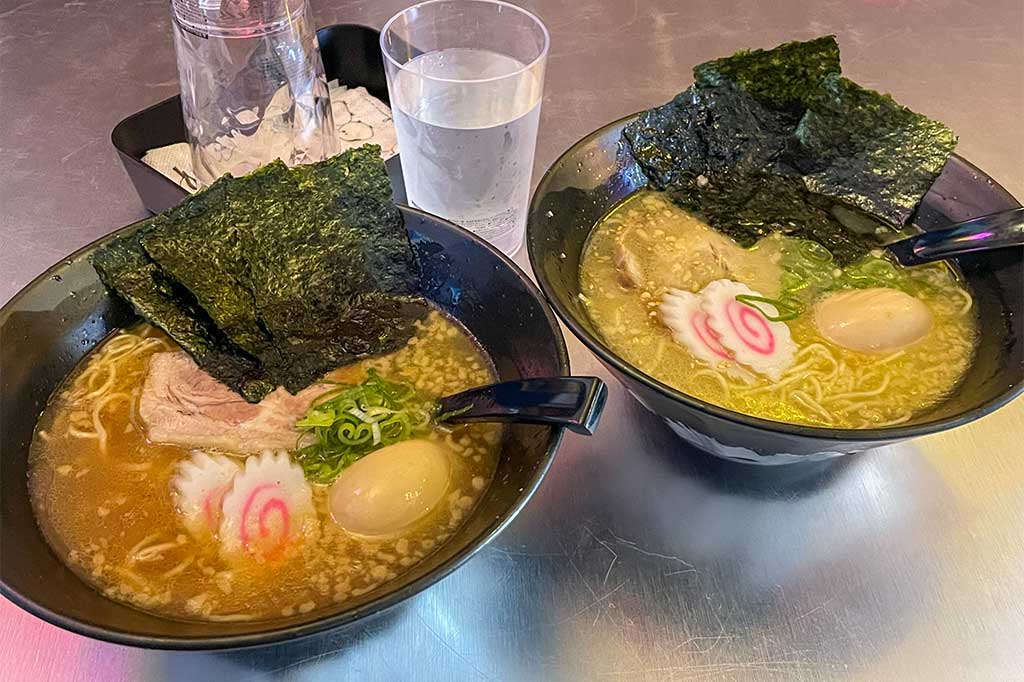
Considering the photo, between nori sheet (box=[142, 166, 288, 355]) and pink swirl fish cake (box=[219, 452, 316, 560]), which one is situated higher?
nori sheet (box=[142, 166, 288, 355])

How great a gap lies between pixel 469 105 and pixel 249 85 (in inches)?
15.8

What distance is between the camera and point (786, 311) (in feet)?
3.92

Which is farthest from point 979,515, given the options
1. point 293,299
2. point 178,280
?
point 178,280

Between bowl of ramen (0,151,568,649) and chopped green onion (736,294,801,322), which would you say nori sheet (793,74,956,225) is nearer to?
chopped green onion (736,294,801,322)

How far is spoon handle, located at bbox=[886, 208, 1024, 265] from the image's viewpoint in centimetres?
109

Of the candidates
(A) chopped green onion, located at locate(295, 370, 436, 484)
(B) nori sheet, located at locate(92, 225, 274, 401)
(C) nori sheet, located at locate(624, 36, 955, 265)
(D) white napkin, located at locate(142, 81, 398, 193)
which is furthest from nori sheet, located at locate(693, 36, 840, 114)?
(B) nori sheet, located at locate(92, 225, 274, 401)

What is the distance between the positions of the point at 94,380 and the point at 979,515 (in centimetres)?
121

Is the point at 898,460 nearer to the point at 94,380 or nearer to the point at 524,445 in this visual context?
the point at 524,445

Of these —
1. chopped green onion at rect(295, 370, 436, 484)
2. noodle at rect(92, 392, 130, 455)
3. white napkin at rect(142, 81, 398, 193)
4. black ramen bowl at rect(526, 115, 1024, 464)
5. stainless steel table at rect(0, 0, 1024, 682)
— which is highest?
black ramen bowl at rect(526, 115, 1024, 464)

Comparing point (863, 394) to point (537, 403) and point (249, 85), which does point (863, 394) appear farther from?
point (249, 85)

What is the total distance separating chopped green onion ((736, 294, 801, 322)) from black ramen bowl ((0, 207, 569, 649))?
0.35m

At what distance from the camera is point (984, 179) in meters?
1.21

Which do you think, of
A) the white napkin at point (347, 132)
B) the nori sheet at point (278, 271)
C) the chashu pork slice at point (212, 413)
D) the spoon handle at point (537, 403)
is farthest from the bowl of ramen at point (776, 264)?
the white napkin at point (347, 132)

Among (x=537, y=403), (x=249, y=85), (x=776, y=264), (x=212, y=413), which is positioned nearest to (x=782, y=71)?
(x=776, y=264)
